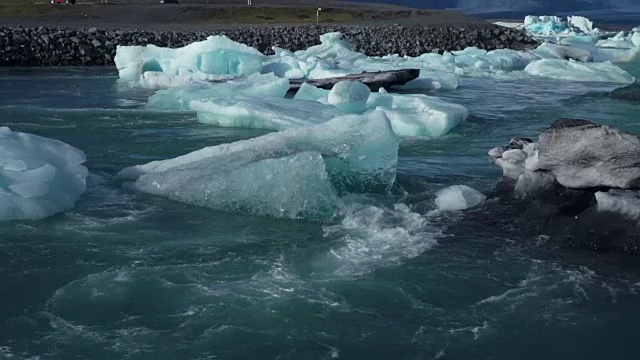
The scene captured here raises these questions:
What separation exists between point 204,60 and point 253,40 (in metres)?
10.4

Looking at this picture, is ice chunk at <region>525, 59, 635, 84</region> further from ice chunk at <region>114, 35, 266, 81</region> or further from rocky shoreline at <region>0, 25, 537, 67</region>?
ice chunk at <region>114, 35, 266, 81</region>

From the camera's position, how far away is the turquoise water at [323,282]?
447cm

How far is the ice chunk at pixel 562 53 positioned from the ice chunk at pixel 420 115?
1496cm

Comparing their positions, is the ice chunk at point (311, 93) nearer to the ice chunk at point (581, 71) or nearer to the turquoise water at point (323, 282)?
the turquoise water at point (323, 282)

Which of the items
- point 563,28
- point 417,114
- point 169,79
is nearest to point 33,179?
point 417,114

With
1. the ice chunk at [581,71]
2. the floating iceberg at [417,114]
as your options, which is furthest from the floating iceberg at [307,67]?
the ice chunk at [581,71]

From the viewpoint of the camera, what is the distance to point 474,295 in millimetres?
5160

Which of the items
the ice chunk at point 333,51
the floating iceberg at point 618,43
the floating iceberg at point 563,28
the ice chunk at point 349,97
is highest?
the ice chunk at point 349,97

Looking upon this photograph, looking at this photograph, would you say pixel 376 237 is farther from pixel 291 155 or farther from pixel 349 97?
pixel 349 97

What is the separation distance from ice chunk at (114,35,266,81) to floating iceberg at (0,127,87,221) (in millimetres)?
9122

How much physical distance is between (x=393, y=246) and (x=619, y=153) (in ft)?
6.34

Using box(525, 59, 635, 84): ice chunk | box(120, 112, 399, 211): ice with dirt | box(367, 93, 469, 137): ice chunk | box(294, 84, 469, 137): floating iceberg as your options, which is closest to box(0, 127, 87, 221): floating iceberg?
box(120, 112, 399, 211): ice with dirt

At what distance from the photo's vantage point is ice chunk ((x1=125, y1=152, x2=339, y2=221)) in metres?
6.59

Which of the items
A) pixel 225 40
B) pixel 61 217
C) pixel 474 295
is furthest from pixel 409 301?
pixel 225 40
